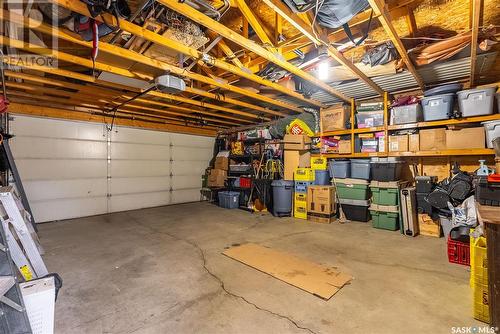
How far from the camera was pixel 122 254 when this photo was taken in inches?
130

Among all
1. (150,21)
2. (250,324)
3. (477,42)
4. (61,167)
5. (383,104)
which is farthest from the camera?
(61,167)

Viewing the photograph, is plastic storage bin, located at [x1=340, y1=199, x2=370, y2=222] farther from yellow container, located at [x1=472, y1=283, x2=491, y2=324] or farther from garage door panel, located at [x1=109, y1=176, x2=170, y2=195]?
garage door panel, located at [x1=109, y1=176, x2=170, y2=195]

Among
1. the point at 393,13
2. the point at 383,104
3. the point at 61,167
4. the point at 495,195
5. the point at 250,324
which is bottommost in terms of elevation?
the point at 250,324

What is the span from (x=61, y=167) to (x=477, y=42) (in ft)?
25.1

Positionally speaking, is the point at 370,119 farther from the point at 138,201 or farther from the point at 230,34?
the point at 138,201

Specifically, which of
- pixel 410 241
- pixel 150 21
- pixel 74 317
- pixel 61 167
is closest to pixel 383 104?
pixel 410 241

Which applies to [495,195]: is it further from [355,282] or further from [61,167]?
[61,167]

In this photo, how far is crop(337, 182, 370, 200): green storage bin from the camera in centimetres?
486

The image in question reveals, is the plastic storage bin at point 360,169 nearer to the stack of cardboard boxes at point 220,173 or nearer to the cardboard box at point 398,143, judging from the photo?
the cardboard box at point 398,143

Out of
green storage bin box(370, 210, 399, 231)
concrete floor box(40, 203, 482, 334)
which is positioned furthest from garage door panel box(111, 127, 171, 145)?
green storage bin box(370, 210, 399, 231)

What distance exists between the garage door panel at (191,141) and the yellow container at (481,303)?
7.18 metres

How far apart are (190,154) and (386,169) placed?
18.7 ft

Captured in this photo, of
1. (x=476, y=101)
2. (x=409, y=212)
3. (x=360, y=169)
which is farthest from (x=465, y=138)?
(x=360, y=169)

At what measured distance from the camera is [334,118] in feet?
17.6
